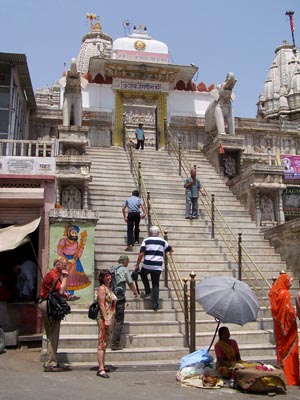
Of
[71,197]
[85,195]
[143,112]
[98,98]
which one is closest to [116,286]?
[85,195]

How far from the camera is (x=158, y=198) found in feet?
43.6

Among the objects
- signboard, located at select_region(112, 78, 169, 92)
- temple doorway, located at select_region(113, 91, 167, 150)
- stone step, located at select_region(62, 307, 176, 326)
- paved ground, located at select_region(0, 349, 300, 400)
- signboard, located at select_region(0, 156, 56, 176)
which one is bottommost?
paved ground, located at select_region(0, 349, 300, 400)

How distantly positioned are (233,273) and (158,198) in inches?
151

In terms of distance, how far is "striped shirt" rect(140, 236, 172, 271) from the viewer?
8.34 meters

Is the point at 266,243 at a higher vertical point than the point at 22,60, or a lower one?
lower

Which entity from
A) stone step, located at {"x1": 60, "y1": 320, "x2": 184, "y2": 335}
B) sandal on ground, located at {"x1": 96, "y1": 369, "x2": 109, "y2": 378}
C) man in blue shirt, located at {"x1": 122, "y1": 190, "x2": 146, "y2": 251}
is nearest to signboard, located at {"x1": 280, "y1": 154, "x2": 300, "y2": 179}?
man in blue shirt, located at {"x1": 122, "y1": 190, "x2": 146, "y2": 251}

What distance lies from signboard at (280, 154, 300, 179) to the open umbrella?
1283cm

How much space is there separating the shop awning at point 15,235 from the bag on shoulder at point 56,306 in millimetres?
2629

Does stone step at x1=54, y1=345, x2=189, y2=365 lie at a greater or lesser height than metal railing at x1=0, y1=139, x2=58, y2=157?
lesser

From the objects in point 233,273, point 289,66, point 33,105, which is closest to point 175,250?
point 233,273

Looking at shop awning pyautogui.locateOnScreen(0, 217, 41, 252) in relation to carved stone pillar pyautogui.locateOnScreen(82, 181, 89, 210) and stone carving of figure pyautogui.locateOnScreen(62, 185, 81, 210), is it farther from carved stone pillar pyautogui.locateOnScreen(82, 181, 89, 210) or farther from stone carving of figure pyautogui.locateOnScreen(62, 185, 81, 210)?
stone carving of figure pyautogui.locateOnScreen(62, 185, 81, 210)

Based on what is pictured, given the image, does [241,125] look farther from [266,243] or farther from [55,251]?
[55,251]

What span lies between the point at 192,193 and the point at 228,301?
6.05 metres

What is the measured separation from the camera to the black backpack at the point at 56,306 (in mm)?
6648
